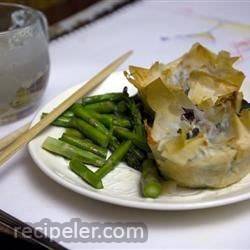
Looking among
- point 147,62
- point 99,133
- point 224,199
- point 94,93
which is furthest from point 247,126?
point 147,62

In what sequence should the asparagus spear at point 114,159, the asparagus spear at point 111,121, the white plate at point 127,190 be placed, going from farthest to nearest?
the asparagus spear at point 111,121, the asparagus spear at point 114,159, the white plate at point 127,190

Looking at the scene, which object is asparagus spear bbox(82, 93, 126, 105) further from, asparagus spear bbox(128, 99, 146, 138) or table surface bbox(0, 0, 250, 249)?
table surface bbox(0, 0, 250, 249)

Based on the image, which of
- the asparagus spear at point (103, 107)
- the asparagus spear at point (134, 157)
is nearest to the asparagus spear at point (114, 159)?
the asparagus spear at point (134, 157)

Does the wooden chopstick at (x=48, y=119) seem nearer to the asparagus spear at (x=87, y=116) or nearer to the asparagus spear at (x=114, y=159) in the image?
the asparagus spear at (x=87, y=116)

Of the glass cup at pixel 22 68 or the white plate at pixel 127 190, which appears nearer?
the white plate at pixel 127 190

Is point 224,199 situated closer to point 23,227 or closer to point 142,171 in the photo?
point 142,171

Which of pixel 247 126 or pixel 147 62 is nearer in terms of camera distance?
pixel 247 126

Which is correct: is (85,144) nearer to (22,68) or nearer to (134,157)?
(134,157)
